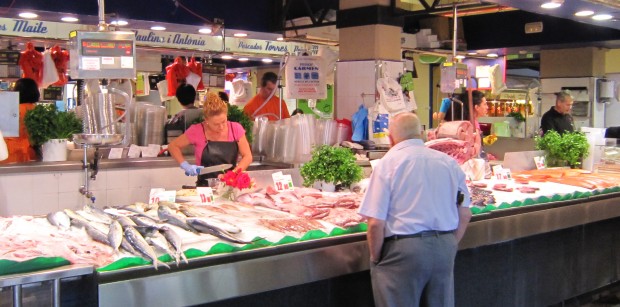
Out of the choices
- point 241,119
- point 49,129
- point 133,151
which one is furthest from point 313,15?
point 49,129

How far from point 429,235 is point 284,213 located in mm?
1043

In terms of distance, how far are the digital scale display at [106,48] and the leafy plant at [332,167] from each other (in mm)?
1763

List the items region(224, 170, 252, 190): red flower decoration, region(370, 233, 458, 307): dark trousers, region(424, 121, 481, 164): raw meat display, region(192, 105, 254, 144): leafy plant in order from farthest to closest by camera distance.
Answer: region(192, 105, 254, 144): leafy plant < region(424, 121, 481, 164): raw meat display < region(224, 170, 252, 190): red flower decoration < region(370, 233, 458, 307): dark trousers

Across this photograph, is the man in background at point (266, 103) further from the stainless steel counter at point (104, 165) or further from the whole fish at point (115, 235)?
the whole fish at point (115, 235)

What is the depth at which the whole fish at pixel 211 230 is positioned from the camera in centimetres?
339

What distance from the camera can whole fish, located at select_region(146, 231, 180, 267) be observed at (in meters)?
3.10

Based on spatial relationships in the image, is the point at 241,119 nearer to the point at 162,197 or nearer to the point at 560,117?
the point at 162,197

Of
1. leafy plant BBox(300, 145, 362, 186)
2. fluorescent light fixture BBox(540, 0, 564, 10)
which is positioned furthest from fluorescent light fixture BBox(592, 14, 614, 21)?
leafy plant BBox(300, 145, 362, 186)

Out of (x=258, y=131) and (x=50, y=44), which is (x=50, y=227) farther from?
(x=50, y=44)

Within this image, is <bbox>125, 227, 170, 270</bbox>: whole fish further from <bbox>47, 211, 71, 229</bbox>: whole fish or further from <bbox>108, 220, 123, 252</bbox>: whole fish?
<bbox>47, 211, 71, 229</bbox>: whole fish

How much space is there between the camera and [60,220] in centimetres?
349

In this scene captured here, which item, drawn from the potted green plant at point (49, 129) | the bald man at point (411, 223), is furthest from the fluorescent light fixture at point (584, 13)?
the potted green plant at point (49, 129)

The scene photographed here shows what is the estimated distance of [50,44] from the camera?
1011cm

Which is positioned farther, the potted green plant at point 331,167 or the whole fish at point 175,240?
the potted green plant at point 331,167
